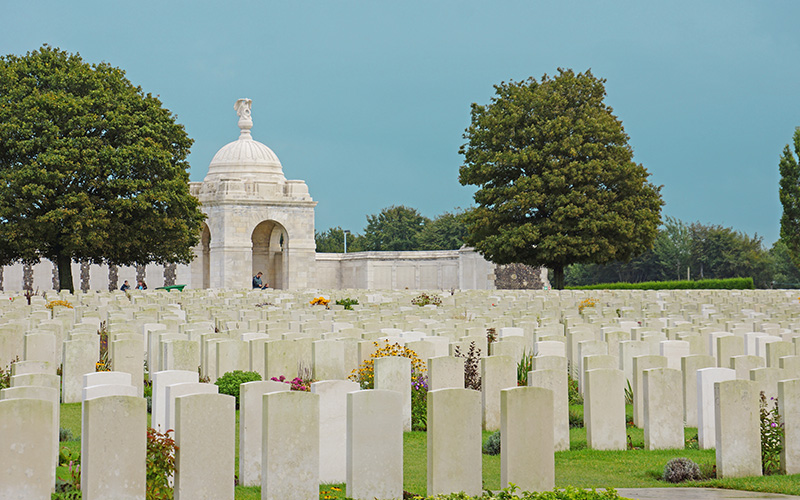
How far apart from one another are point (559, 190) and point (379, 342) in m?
28.3

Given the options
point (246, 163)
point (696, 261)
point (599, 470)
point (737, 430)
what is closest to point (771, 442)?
point (737, 430)

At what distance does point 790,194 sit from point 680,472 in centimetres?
4338

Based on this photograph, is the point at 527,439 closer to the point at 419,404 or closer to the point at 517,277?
the point at 419,404

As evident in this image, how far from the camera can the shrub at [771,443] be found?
757 cm

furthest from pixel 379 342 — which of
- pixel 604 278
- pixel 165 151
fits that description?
pixel 604 278

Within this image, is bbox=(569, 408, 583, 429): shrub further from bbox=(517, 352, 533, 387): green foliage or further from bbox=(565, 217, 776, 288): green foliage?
bbox=(565, 217, 776, 288): green foliage

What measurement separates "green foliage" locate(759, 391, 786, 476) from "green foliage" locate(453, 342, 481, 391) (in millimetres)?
3739

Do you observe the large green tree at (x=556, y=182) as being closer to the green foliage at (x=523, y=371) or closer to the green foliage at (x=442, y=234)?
the green foliage at (x=523, y=371)

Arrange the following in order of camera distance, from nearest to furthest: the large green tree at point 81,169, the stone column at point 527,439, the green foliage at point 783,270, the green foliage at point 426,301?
the stone column at point 527,439 → the green foliage at point 426,301 → the large green tree at point 81,169 → the green foliage at point 783,270

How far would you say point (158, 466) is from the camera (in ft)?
18.9

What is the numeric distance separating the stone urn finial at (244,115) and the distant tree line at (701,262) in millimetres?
30595

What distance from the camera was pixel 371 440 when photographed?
6.30m

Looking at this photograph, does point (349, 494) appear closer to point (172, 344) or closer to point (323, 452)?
point (323, 452)

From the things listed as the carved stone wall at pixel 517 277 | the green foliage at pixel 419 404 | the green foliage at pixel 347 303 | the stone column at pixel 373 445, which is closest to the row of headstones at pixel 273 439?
the stone column at pixel 373 445
